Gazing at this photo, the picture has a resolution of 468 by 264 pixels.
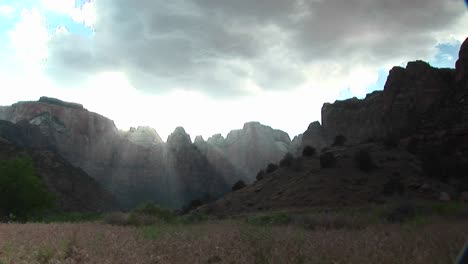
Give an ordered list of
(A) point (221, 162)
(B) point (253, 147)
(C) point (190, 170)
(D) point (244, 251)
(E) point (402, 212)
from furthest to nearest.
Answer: (B) point (253, 147)
(A) point (221, 162)
(C) point (190, 170)
(E) point (402, 212)
(D) point (244, 251)

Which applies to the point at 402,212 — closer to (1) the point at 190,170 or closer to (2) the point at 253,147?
(1) the point at 190,170

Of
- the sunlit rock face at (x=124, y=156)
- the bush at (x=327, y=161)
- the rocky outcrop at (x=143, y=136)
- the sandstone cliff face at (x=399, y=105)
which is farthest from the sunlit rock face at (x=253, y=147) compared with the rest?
the bush at (x=327, y=161)

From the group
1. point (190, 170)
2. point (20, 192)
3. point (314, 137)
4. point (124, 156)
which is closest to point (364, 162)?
point (20, 192)

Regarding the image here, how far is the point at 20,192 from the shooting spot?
133 feet

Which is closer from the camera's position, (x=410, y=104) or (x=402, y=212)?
(x=402, y=212)

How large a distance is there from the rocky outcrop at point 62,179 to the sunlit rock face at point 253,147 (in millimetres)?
48260

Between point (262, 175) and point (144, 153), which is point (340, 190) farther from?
point (144, 153)

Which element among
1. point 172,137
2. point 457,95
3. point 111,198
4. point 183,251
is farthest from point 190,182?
point 183,251

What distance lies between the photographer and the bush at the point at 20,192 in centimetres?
4019

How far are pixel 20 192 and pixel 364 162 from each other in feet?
100

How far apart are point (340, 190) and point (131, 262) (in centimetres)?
3768

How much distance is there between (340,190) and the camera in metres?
43.5

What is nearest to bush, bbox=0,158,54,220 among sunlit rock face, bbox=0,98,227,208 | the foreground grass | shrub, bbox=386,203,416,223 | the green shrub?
the green shrub

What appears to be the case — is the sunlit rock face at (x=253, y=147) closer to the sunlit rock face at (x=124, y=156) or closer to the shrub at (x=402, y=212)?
the sunlit rock face at (x=124, y=156)
